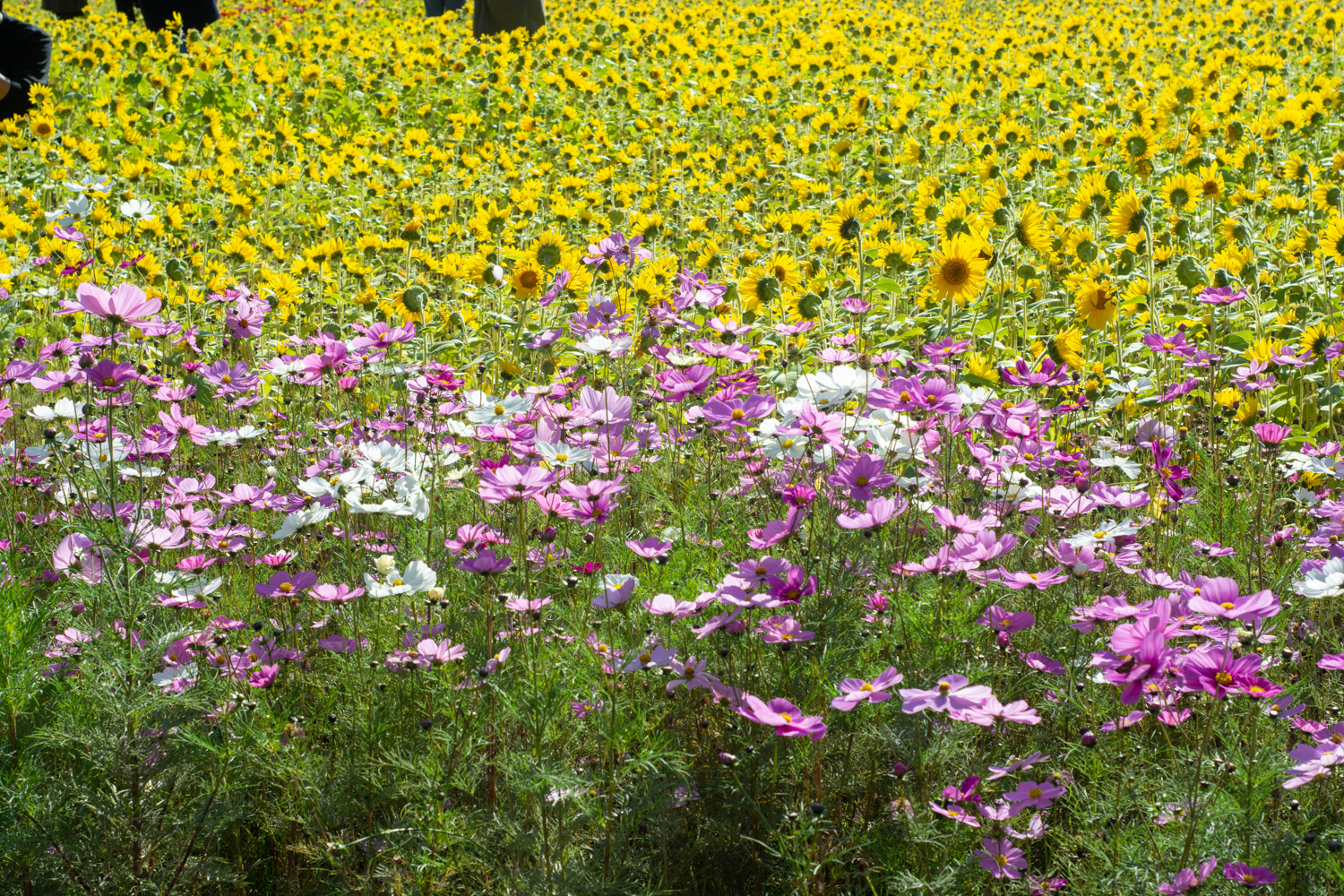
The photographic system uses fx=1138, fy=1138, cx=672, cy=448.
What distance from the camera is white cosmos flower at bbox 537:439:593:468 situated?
6.60 feet

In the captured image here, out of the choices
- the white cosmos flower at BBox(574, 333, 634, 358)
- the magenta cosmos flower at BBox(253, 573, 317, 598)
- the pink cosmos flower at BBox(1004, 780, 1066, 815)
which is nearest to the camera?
the pink cosmos flower at BBox(1004, 780, 1066, 815)

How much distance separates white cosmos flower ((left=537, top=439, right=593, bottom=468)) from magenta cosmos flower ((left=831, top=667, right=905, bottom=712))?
2.26ft

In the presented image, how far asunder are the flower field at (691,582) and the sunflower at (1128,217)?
0.05ft

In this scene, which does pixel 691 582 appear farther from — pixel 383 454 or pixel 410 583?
pixel 383 454

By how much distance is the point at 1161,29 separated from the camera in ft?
32.2

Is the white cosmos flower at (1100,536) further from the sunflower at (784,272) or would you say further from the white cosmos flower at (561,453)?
the sunflower at (784,272)

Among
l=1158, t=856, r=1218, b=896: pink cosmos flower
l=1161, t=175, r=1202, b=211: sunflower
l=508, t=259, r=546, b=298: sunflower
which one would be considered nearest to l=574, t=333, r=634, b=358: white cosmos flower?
l=508, t=259, r=546, b=298: sunflower

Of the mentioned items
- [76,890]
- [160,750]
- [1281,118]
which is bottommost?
[76,890]

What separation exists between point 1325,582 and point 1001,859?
662 millimetres

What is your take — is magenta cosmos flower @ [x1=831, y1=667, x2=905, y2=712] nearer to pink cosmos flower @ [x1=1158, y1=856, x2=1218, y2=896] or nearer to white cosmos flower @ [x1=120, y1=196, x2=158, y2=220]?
pink cosmos flower @ [x1=1158, y1=856, x2=1218, y2=896]

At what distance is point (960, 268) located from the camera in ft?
8.81

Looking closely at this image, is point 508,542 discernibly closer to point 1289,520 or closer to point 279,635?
point 279,635

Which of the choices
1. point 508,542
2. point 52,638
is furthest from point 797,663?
point 52,638

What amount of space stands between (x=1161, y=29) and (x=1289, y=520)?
8515 mm
